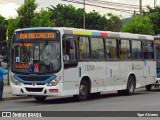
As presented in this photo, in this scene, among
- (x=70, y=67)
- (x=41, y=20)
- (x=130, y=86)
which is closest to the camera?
(x=70, y=67)

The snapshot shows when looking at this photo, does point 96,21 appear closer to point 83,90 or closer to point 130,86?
point 130,86

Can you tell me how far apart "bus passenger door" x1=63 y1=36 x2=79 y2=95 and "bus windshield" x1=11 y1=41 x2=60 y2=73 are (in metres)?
0.39

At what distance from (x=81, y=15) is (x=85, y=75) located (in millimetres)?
56589

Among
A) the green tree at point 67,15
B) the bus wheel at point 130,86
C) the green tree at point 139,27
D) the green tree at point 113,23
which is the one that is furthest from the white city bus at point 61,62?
the green tree at point 113,23

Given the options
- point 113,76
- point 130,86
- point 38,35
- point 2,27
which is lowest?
point 130,86

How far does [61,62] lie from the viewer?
58.0ft

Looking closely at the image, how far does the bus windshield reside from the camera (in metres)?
17.7

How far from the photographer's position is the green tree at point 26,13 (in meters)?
30.4

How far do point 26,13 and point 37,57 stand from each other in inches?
519

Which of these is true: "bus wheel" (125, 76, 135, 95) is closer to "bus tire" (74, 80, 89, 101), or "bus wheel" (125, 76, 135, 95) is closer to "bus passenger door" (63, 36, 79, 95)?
"bus tire" (74, 80, 89, 101)

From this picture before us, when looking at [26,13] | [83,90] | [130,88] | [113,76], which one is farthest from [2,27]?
[83,90]

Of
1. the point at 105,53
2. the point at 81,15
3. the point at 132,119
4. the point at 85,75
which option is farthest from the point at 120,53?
the point at 81,15

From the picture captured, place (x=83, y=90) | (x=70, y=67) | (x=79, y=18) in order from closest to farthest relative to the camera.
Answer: (x=70, y=67), (x=83, y=90), (x=79, y=18)

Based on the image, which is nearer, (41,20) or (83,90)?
(83,90)
